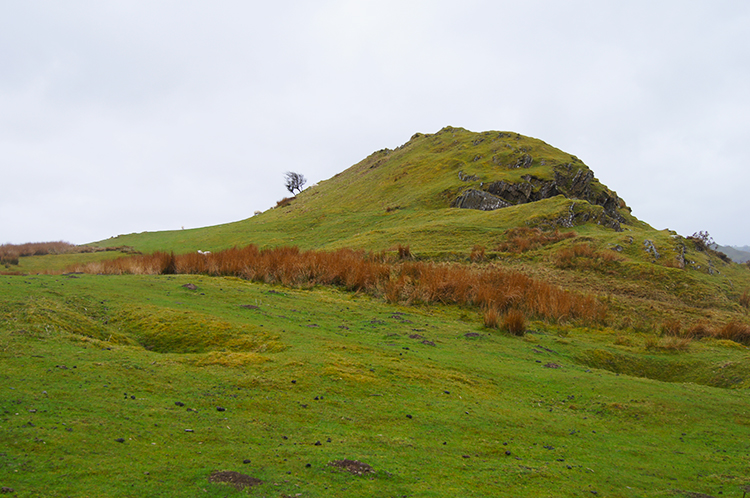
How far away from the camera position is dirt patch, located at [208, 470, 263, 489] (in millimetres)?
3314

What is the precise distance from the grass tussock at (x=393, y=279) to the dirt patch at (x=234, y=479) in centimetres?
1046

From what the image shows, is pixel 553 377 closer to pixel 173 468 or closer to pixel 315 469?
pixel 315 469

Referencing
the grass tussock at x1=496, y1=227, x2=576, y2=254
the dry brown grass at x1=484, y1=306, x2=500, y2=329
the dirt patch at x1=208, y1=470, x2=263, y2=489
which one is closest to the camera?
the dirt patch at x1=208, y1=470, x2=263, y2=489

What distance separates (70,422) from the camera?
3748 mm

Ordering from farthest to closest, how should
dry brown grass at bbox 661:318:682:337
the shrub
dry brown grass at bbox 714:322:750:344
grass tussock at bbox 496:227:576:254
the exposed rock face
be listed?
the shrub, the exposed rock face, grass tussock at bbox 496:227:576:254, dry brown grass at bbox 661:318:682:337, dry brown grass at bbox 714:322:750:344

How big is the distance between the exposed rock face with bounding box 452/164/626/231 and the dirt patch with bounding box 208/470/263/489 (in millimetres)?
34921

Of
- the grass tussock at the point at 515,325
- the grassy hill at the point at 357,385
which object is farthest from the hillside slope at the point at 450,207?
the grass tussock at the point at 515,325

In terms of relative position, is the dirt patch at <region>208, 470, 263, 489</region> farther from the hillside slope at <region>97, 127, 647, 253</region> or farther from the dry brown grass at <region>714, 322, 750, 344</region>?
the hillside slope at <region>97, 127, 647, 253</region>

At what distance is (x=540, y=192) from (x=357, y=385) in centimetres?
3668

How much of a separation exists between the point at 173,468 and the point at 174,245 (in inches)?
1639

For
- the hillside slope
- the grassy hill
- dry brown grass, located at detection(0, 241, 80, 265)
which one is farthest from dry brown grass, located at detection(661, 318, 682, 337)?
dry brown grass, located at detection(0, 241, 80, 265)

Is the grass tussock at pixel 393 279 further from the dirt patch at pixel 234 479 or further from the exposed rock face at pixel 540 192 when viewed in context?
the exposed rock face at pixel 540 192

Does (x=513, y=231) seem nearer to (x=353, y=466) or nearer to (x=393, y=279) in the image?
(x=393, y=279)

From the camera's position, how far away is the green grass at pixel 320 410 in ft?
11.6
